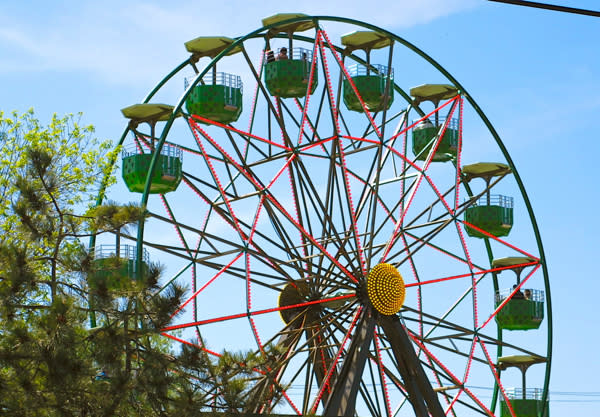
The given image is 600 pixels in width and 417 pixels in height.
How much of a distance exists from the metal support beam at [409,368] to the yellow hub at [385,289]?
279 millimetres

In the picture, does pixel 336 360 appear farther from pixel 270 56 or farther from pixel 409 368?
pixel 270 56

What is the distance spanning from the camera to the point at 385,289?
23312mm

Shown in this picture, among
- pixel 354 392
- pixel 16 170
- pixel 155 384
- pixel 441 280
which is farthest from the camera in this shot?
pixel 441 280

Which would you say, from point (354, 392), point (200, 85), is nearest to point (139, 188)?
point (200, 85)

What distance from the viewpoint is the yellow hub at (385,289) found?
23.1 meters

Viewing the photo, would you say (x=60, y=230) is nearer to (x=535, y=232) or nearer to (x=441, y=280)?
(x=441, y=280)

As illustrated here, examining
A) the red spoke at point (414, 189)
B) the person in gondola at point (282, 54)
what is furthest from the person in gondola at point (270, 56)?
the red spoke at point (414, 189)

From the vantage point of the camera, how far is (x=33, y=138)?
24.6 meters

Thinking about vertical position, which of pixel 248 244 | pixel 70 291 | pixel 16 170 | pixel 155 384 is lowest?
pixel 155 384

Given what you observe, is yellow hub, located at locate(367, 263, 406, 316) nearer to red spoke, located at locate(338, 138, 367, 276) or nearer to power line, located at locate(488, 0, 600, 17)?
red spoke, located at locate(338, 138, 367, 276)

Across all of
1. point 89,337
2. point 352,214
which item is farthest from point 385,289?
point 89,337

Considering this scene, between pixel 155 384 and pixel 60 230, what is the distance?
2.50 m

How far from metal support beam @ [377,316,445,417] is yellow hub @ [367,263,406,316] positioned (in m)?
0.28

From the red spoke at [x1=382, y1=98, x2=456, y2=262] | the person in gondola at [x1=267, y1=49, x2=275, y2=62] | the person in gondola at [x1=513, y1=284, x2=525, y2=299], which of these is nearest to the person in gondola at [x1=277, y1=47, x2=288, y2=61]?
the person in gondola at [x1=267, y1=49, x2=275, y2=62]
